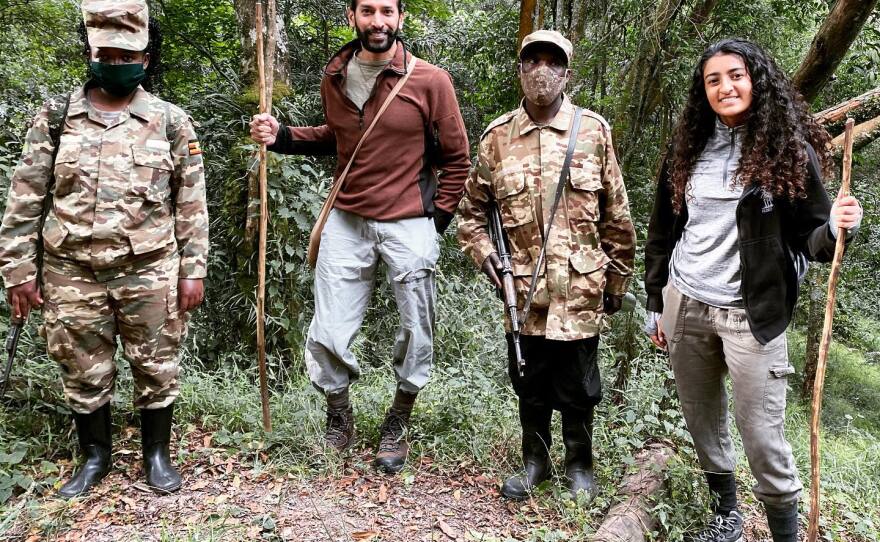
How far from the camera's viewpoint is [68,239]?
2840mm

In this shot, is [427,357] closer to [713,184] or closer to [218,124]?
[713,184]

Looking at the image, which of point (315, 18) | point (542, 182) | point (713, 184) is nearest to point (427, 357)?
point (542, 182)

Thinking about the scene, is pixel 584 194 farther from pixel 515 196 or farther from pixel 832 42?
pixel 832 42

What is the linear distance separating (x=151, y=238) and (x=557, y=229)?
1941 millimetres

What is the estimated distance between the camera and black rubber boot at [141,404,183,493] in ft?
10.4

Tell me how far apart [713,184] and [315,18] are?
247 inches

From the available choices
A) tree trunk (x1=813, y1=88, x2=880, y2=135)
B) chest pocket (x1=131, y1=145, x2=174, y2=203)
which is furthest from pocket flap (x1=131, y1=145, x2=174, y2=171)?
tree trunk (x1=813, y1=88, x2=880, y2=135)

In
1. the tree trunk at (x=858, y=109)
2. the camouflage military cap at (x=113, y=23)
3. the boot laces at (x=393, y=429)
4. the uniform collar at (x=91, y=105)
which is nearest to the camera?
the camouflage military cap at (x=113, y=23)

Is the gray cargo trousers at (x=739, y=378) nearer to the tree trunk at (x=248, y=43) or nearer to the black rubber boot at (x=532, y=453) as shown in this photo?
the black rubber boot at (x=532, y=453)

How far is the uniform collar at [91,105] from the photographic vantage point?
113 inches

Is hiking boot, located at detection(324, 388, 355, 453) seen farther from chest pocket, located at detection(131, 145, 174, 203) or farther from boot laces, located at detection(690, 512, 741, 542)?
boot laces, located at detection(690, 512, 741, 542)

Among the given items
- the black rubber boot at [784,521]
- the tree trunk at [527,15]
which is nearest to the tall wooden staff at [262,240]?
the black rubber boot at [784,521]

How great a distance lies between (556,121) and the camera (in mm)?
2977

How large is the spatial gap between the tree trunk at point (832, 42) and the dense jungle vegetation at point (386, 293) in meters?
0.07
